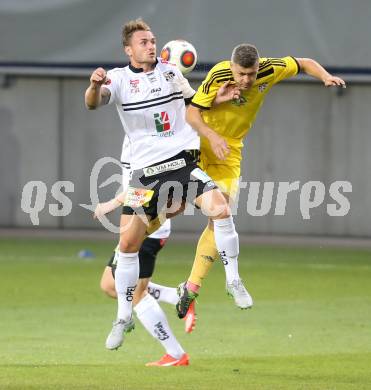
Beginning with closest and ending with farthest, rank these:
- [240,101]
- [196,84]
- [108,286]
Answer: [240,101] < [108,286] < [196,84]

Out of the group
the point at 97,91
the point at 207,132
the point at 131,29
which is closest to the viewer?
the point at 97,91

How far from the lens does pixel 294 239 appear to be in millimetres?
21328

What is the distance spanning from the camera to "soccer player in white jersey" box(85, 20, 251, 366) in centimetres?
1013

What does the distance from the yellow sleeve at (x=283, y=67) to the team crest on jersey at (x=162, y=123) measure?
3.17 feet

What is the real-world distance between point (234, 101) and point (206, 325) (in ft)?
14.3

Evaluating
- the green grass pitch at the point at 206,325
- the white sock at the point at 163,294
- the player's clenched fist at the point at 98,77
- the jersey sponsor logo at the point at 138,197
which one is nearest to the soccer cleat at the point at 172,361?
the green grass pitch at the point at 206,325

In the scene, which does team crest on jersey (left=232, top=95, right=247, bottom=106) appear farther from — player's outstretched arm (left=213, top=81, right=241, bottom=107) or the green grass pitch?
the green grass pitch

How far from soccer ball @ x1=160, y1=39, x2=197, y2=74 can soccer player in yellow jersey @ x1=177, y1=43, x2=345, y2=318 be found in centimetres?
67

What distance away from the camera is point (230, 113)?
1058cm

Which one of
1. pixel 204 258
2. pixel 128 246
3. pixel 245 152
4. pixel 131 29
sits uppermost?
pixel 131 29

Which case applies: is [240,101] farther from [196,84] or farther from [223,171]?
[196,84]

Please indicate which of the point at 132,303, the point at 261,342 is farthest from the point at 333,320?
the point at 132,303

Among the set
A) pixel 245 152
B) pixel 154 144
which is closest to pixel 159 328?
pixel 154 144

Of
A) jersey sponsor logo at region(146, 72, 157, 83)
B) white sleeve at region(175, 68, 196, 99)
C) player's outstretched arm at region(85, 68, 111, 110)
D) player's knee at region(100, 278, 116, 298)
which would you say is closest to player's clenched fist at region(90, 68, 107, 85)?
player's outstretched arm at region(85, 68, 111, 110)
